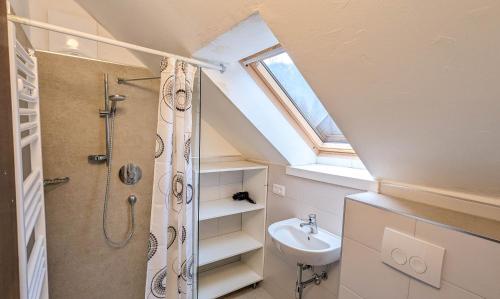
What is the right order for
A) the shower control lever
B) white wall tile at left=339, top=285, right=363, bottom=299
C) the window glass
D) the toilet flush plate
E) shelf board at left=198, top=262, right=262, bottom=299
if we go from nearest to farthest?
the toilet flush plate
white wall tile at left=339, top=285, right=363, bottom=299
the shower control lever
the window glass
shelf board at left=198, top=262, right=262, bottom=299

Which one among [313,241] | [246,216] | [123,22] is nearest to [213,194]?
[246,216]

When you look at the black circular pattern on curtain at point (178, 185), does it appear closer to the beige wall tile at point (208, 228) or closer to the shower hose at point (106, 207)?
the shower hose at point (106, 207)

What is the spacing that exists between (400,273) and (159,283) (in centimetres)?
140

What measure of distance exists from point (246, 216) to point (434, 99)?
2.06 m

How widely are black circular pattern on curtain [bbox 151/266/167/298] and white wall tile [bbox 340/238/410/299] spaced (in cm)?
111

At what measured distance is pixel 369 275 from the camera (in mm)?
1126

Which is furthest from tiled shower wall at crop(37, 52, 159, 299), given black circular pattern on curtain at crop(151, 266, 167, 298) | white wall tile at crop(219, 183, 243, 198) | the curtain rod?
white wall tile at crop(219, 183, 243, 198)

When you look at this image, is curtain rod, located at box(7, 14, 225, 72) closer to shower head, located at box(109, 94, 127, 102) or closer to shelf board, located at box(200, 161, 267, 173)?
shower head, located at box(109, 94, 127, 102)

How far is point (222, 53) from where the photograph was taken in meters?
1.37

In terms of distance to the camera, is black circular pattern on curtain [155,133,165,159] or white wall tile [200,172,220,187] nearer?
black circular pattern on curtain [155,133,165,159]

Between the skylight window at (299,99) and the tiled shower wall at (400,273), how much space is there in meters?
0.78

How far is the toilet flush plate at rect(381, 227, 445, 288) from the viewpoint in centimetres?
91

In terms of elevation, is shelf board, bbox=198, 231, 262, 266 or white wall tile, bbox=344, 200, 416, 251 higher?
white wall tile, bbox=344, 200, 416, 251

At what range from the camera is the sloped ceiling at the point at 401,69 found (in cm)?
62
